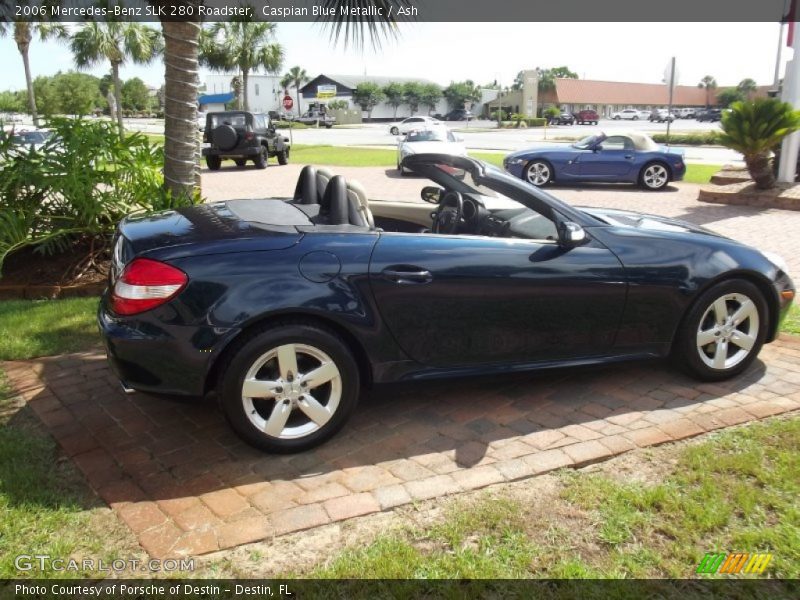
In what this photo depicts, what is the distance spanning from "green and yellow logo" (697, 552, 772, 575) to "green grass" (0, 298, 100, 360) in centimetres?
413

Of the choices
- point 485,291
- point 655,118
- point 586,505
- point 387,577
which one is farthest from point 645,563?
point 655,118

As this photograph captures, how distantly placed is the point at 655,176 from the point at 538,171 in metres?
2.64

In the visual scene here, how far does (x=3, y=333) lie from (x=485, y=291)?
365cm

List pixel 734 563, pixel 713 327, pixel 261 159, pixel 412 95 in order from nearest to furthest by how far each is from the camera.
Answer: pixel 734 563 → pixel 713 327 → pixel 261 159 → pixel 412 95

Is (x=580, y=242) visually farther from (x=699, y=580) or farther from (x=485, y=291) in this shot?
(x=699, y=580)

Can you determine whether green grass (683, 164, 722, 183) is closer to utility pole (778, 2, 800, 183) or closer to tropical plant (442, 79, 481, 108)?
utility pole (778, 2, 800, 183)

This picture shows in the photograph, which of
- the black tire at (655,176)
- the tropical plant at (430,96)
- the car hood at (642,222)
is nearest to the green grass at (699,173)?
the black tire at (655,176)

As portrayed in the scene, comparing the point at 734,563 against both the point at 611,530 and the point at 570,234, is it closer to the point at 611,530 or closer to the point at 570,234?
the point at 611,530

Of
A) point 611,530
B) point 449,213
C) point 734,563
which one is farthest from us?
point 449,213

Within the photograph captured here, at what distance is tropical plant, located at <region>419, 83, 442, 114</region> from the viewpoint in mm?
87375

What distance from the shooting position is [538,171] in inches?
611

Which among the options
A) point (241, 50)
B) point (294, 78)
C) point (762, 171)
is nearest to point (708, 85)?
point (294, 78)

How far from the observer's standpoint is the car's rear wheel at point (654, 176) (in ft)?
49.6

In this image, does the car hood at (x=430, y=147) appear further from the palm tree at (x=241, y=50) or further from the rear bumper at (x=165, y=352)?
the palm tree at (x=241, y=50)
